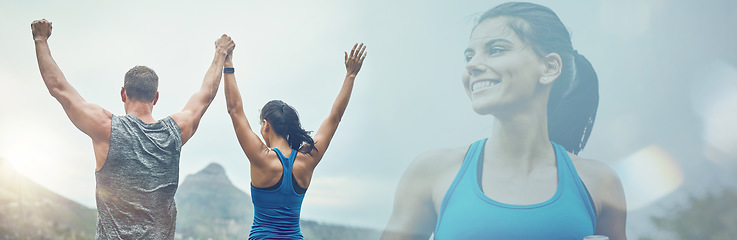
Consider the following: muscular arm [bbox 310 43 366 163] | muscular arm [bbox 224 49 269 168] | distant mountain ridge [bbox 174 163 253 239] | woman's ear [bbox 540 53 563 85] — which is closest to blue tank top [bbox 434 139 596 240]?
woman's ear [bbox 540 53 563 85]

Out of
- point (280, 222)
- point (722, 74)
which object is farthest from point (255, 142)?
point (722, 74)

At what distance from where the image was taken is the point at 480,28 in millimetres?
3457

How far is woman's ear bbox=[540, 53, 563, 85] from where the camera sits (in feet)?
10.5

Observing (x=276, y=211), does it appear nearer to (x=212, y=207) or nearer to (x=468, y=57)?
(x=468, y=57)

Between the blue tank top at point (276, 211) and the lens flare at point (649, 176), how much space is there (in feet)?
7.17

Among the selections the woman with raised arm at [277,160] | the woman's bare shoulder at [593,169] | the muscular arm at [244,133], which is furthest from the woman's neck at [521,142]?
the muscular arm at [244,133]

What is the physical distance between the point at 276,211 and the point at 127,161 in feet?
1.52

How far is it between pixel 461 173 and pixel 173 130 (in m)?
1.96

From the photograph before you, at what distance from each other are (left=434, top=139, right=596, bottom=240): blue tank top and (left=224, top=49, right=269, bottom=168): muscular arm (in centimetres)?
172

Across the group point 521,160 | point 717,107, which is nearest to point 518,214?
point 521,160

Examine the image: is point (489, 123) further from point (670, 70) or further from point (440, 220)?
point (670, 70)

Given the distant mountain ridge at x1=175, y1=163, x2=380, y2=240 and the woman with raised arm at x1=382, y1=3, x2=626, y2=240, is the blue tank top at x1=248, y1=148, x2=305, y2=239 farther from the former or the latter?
the distant mountain ridge at x1=175, y1=163, x2=380, y2=240

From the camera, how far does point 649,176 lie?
3.02 metres

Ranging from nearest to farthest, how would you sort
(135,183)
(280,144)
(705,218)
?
(135,183) < (280,144) < (705,218)
